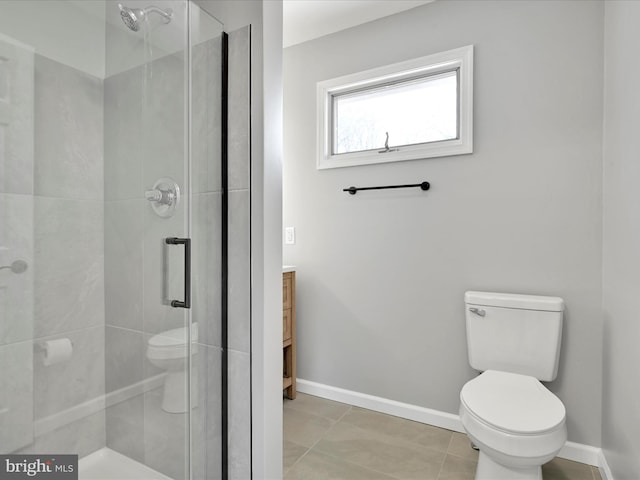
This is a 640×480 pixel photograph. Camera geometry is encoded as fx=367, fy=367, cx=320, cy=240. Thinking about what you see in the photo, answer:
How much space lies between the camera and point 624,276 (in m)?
1.44

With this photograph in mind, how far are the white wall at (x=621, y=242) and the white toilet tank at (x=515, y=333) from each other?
0.23m

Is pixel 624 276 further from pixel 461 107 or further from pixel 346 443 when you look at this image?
pixel 346 443

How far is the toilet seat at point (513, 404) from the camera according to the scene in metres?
1.34

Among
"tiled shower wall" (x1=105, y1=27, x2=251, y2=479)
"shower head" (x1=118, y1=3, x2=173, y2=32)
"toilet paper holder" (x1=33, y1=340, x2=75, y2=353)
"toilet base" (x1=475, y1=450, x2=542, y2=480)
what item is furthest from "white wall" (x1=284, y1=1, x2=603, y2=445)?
"toilet paper holder" (x1=33, y1=340, x2=75, y2=353)

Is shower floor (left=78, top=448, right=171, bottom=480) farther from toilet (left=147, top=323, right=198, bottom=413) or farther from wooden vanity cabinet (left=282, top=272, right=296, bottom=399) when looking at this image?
wooden vanity cabinet (left=282, top=272, right=296, bottom=399)

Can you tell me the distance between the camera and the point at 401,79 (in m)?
2.34

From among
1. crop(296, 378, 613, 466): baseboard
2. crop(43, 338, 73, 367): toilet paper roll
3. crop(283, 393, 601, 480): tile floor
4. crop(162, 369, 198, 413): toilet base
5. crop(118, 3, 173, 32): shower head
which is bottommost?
crop(283, 393, 601, 480): tile floor

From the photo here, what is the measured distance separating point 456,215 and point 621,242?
0.78m

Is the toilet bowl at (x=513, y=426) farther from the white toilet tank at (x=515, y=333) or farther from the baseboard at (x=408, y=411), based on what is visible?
the baseboard at (x=408, y=411)

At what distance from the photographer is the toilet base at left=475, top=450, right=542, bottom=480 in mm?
1431

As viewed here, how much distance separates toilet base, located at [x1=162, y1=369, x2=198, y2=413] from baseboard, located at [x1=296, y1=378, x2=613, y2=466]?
1510 mm

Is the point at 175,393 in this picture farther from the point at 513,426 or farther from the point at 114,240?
the point at 513,426

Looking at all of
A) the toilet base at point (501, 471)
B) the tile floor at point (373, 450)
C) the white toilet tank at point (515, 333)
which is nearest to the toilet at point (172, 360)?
the tile floor at point (373, 450)

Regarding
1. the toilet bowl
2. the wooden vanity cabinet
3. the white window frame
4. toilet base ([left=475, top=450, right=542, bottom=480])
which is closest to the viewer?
the toilet bowl
